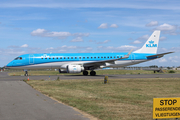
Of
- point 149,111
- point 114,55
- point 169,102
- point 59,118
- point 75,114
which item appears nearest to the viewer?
point 169,102

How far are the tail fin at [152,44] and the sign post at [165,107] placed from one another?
124 ft

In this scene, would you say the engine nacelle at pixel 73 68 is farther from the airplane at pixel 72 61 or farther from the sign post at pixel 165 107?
the sign post at pixel 165 107

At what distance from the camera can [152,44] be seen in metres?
45.0

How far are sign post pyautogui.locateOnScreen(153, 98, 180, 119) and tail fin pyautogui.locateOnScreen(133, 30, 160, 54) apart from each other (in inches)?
1492

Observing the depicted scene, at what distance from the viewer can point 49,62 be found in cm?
3981

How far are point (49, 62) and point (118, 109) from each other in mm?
29919

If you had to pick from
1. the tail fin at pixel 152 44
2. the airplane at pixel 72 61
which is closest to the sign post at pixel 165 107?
the airplane at pixel 72 61

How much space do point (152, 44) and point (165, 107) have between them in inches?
1554

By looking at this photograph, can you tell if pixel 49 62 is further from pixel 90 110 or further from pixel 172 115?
pixel 172 115

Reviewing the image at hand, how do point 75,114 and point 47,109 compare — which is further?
point 47,109

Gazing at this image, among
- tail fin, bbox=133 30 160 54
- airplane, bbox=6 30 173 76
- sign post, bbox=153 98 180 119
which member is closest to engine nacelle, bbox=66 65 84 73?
airplane, bbox=6 30 173 76

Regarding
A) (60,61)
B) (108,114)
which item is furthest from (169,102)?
(60,61)

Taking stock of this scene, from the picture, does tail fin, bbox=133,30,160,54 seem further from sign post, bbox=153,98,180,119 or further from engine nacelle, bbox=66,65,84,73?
sign post, bbox=153,98,180,119

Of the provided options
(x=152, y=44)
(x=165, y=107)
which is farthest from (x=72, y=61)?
(x=165, y=107)
